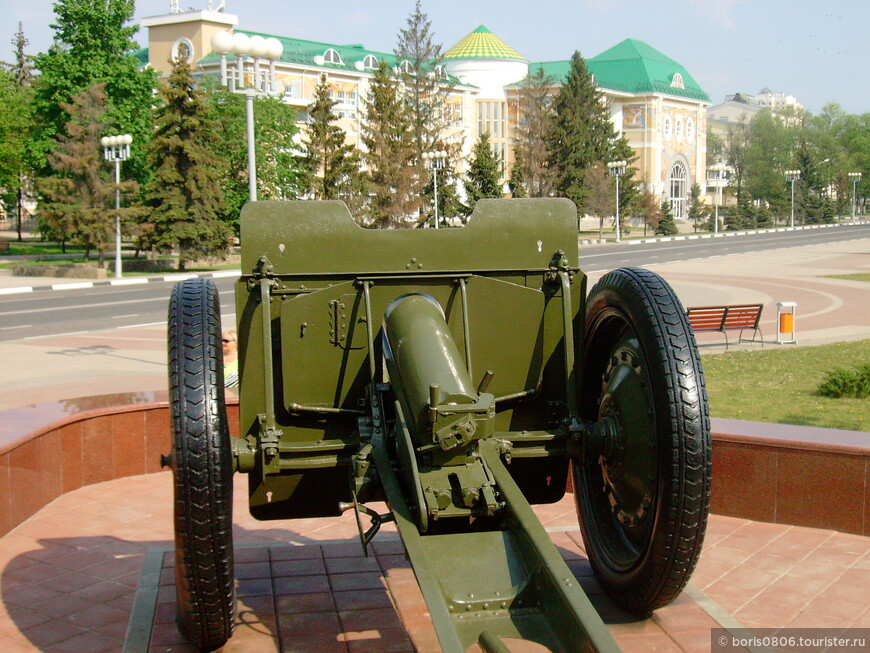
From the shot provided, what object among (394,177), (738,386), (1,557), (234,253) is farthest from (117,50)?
(1,557)

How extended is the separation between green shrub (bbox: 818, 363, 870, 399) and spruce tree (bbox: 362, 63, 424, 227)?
120 feet

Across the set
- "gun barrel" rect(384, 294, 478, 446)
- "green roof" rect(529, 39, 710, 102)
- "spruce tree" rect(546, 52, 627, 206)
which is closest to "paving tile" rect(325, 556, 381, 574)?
"gun barrel" rect(384, 294, 478, 446)

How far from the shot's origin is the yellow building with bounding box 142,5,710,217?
65.0 meters

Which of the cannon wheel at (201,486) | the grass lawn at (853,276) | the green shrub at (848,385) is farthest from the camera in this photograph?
the grass lawn at (853,276)

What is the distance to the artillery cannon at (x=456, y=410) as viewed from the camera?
383 cm

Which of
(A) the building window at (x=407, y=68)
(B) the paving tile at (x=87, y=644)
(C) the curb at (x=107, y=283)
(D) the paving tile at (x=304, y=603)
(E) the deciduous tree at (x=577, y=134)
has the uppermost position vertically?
(A) the building window at (x=407, y=68)

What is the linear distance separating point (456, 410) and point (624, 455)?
123cm

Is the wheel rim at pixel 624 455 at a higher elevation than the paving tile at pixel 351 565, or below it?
higher

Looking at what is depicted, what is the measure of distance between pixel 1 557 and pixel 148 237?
108 feet

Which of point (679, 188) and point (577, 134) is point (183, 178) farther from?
point (679, 188)

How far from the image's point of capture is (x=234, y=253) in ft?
147

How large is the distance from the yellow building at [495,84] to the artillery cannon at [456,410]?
53.6m

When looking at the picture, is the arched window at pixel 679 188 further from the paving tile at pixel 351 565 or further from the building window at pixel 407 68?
Answer: the paving tile at pixel 351 565

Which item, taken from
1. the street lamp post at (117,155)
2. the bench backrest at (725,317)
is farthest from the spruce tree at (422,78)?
the bench backrest at (725,317)
